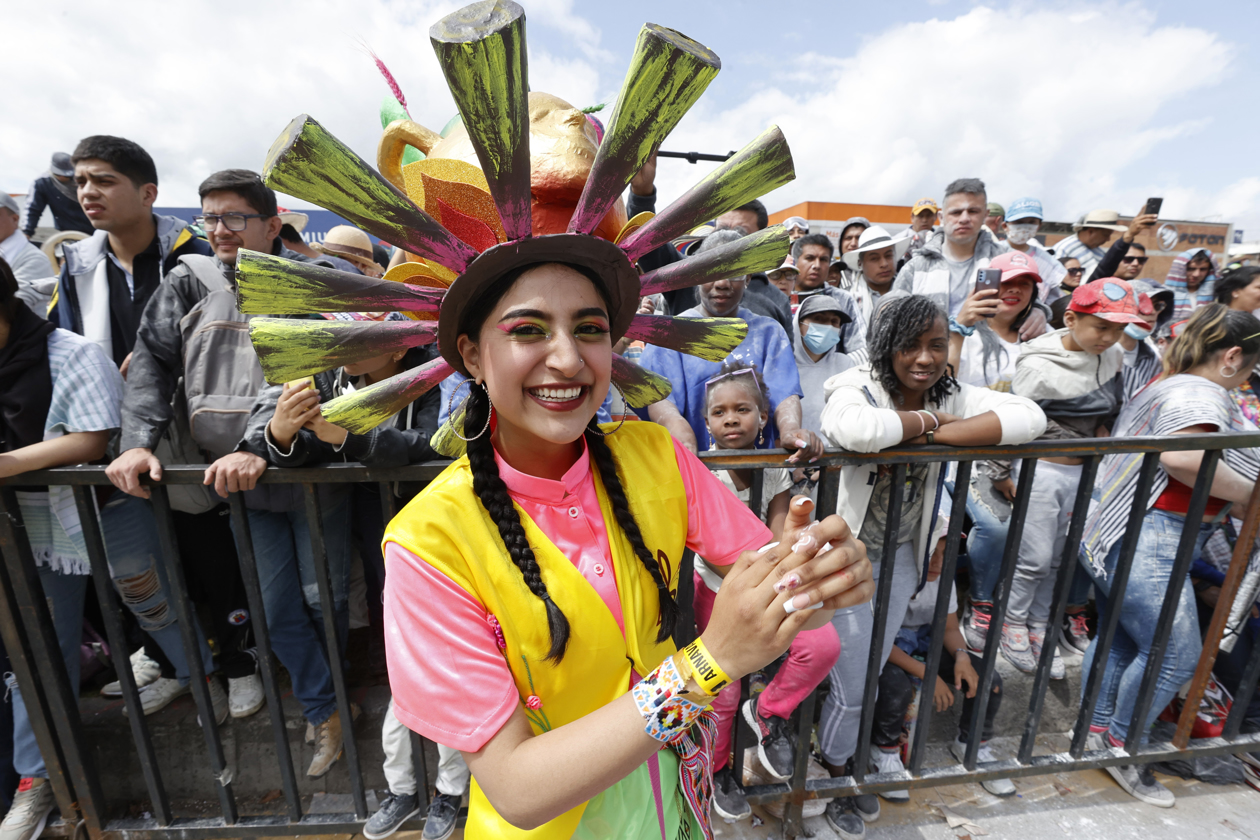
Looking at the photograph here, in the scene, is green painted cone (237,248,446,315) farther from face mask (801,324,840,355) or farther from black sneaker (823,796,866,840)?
face mask (801,324,840,355)

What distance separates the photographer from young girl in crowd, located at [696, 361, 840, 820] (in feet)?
6.93

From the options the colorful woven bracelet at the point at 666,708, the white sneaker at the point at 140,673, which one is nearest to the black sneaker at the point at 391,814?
the white sneaker at the point at 140,673

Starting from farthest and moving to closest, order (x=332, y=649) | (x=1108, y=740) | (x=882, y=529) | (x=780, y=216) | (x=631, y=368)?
(x=780, y=216) → (x=1108, y=740) → (x=882, y=529) → (x=332, y=649) → (x=631, y=368)

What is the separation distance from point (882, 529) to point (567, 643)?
Answer: 174 centimetres

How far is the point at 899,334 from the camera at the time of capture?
2.36 meters

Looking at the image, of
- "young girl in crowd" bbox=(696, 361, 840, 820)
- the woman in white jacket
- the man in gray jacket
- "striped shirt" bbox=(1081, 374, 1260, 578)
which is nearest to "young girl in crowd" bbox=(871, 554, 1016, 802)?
the woman in white jacket

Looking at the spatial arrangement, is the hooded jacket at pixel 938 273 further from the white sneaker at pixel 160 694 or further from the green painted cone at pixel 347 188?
the white sneaker at pixel 160 694

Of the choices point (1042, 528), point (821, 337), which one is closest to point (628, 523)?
point (821, 337)

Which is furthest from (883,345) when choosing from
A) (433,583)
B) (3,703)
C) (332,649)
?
(3,703)

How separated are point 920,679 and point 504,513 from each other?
8.47 feet

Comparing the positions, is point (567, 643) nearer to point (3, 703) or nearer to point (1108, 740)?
point (3, 703)

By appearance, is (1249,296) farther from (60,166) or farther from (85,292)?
(60,166)

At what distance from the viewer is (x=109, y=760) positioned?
2514 millimetres

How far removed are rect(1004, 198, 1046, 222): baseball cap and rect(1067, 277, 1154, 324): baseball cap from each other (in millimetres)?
2954
